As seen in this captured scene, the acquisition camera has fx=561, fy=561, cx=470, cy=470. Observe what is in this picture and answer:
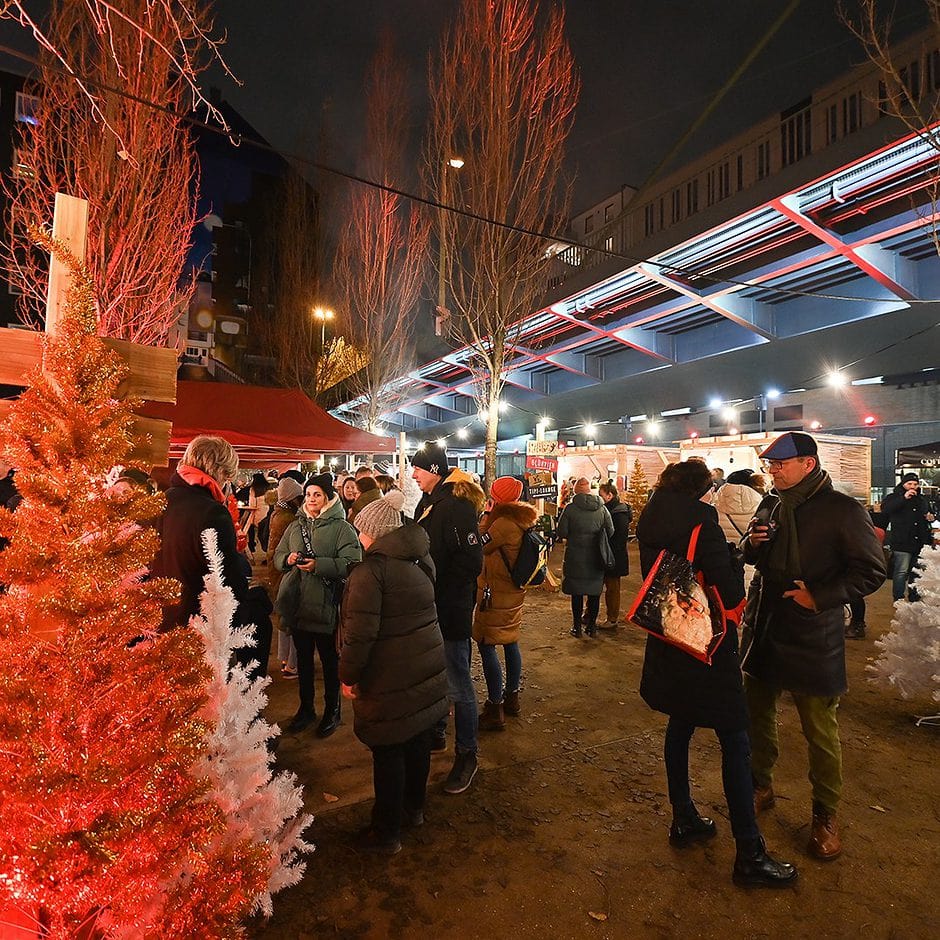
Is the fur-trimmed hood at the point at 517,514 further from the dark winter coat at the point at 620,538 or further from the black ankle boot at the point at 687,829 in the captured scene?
the dark winter coat at the point at 620,538

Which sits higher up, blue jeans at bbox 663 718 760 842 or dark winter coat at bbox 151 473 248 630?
dark winter coat at bbox 151 473 248 630

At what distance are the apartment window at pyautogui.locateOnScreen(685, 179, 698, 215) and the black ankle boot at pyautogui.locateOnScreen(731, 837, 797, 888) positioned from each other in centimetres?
1885

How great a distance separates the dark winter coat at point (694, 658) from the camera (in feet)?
8.69

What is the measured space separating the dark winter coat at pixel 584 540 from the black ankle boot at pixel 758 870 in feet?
12.9

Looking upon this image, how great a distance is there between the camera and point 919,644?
4.54 metres

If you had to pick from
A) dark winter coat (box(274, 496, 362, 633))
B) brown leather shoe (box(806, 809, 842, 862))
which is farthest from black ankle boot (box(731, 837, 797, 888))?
dark winter coat (box(274, 496, 362, 633))

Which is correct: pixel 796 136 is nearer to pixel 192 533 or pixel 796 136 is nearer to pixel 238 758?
pixel 192 533

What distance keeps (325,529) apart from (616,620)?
451 centimetres

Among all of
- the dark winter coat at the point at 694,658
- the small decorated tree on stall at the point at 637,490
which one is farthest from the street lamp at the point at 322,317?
the dark winter coat at the point at 694,658

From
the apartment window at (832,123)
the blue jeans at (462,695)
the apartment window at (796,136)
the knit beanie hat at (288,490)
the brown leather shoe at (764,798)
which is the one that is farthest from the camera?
the apartment window at (796,136)

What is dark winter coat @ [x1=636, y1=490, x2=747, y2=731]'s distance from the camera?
2.65 metres

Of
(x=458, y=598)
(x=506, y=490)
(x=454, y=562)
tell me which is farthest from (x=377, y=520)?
(x=506, y=490)

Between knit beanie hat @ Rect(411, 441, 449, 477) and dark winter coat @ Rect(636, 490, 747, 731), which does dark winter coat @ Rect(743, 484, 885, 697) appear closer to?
dark winter coat @ Rect(636, 490, 747, 731)

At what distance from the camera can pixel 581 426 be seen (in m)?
24.1
